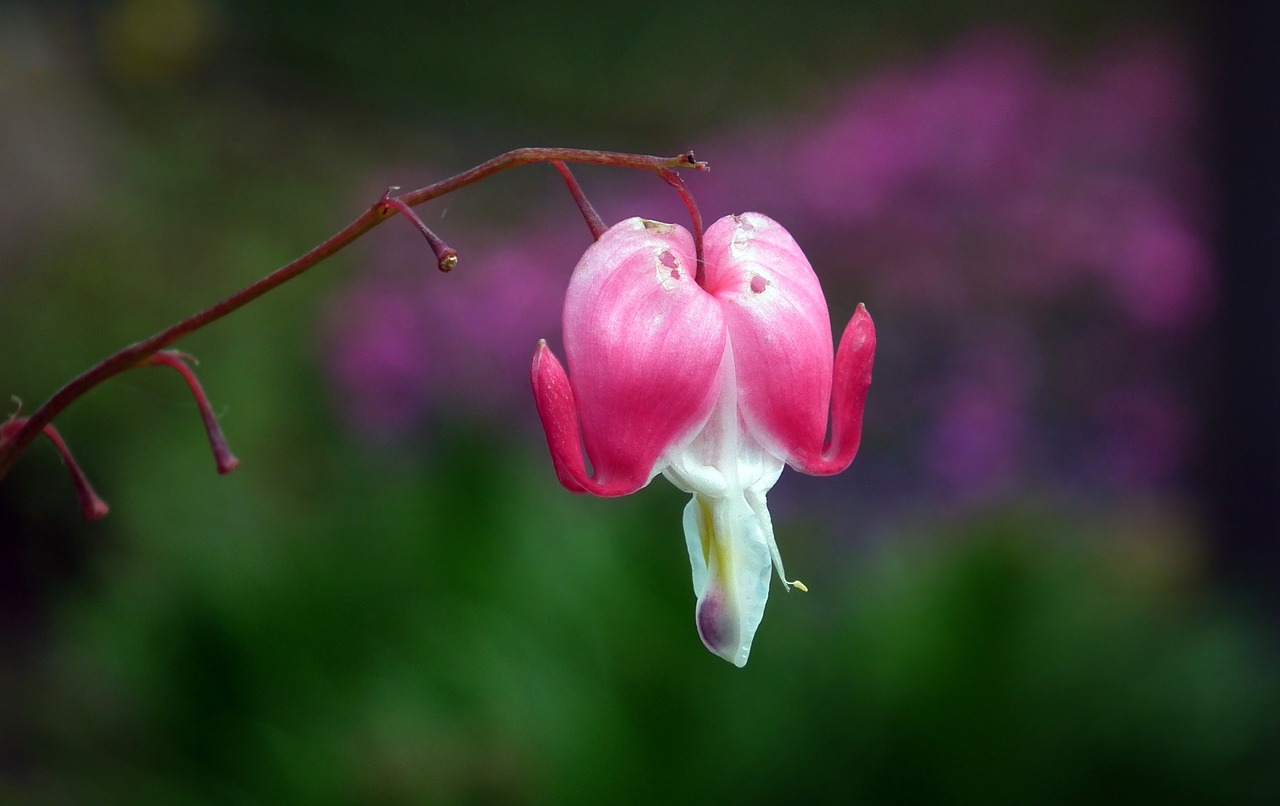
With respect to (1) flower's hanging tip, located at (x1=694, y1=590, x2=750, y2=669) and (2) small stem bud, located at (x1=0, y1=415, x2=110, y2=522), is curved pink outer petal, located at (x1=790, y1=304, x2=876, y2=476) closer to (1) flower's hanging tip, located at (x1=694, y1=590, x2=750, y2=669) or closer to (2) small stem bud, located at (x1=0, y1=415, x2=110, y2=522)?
(1) flower's hanging tip, located at (x1=694, y1=590, x2=750, y2=669)

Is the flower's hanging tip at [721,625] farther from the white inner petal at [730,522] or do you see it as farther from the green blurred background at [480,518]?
the green blurred background at [480,518]

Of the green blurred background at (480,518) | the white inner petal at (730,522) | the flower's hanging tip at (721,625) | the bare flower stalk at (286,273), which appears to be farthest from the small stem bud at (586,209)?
the green blurred background at (480,518)

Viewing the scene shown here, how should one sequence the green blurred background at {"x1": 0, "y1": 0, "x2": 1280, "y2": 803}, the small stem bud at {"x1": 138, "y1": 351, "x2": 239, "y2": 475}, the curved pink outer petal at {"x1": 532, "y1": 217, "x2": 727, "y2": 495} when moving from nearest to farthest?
the curved pink outer petal at {"x1": 532, "y1": 217, "x2": 727, "y2": 495}, the small stem bud at {"x1": 138, "y1": 351, "x2": 239, "y2": 475}, the green blurred background at {"x1": 0, "y1": 0, "x2": 1280, "y2": 803}

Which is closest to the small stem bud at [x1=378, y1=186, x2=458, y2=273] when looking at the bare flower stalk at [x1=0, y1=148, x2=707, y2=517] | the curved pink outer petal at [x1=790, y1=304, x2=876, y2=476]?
the bare flower stalk at [x1=0, y1=148, x2=707, y2=517]

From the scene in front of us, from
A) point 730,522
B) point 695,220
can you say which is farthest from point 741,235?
point 730,522

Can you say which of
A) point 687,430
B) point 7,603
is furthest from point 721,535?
point 7,603

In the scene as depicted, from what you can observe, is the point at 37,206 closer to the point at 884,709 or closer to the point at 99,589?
the point at 99,589
